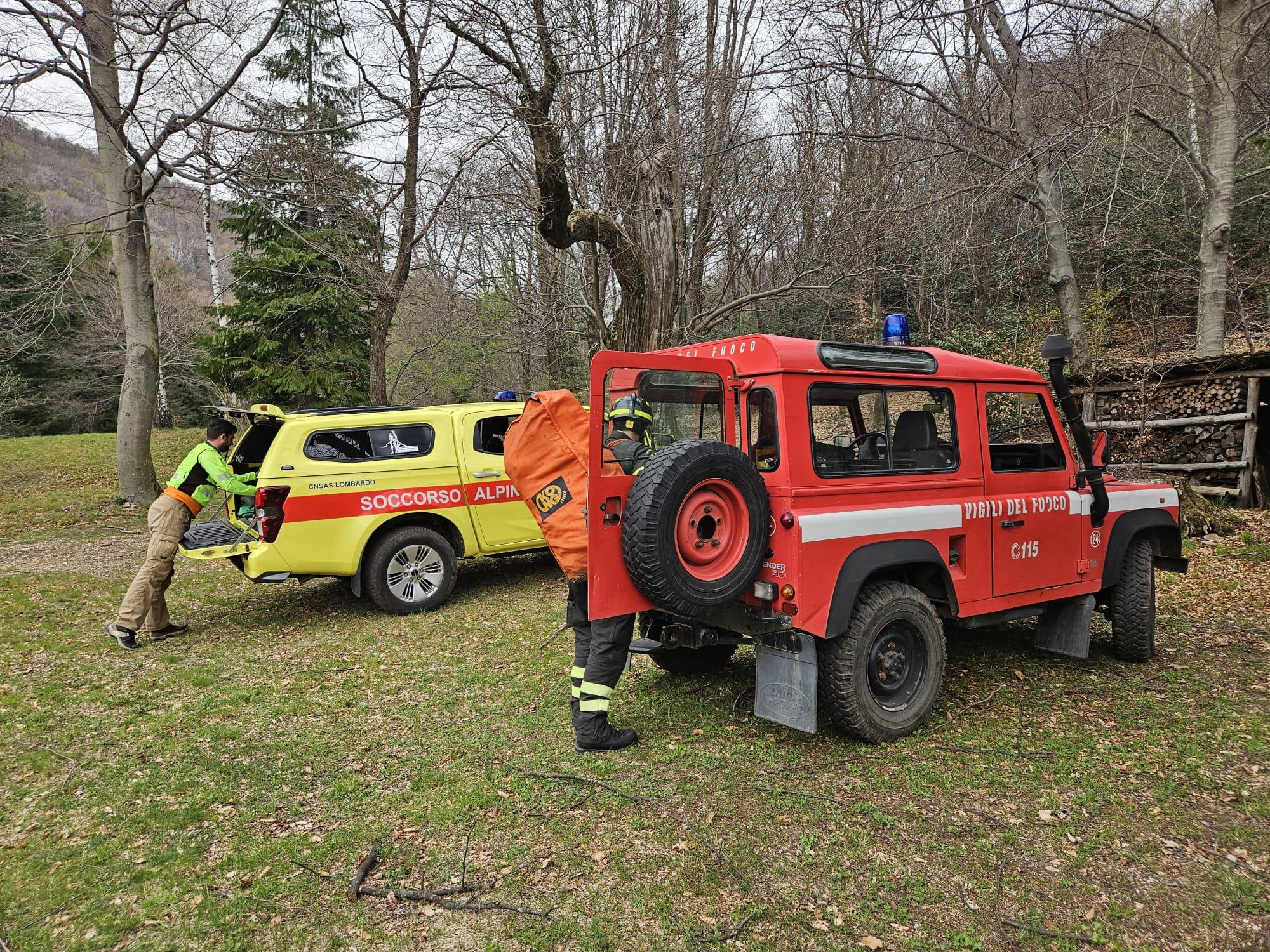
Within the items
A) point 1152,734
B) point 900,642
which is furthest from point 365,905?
point 1152,734

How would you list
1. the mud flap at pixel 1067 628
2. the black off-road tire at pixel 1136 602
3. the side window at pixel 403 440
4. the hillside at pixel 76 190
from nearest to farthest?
the mud flap at pixel 1067 628
the black off-road tire at pixel 1136 602
the side window at pixel 403 440
the hillside at pixel 76 190

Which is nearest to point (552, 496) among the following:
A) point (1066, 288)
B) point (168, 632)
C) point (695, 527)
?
point (695, 527)

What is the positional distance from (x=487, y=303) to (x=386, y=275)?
316cm

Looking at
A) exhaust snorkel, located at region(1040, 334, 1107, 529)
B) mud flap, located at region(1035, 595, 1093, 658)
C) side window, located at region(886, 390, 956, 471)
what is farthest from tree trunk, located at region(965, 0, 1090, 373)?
side window, located at region(886, 390, 956, 471)

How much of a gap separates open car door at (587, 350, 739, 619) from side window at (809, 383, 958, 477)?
54 centimetres

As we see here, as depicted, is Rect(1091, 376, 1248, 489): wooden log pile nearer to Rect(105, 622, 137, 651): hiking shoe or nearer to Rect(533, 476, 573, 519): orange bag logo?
Rect(533, 476, 573, 519): orange bag logo

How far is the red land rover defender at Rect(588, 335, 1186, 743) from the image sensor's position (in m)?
3.48

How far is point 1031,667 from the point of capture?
5.31 meters

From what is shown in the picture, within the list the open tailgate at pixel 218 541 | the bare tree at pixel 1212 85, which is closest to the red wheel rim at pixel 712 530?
the open tailgate at pixel 218 541

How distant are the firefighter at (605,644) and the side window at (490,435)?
3752 mm

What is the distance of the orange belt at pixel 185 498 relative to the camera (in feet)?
20.7

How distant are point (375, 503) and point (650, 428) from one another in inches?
155

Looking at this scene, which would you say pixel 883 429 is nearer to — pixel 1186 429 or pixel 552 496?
pixel 552 496

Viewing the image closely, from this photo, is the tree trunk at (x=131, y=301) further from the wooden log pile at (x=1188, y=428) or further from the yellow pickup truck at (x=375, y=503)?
the wooden log pile at (x=1188, y=428)
